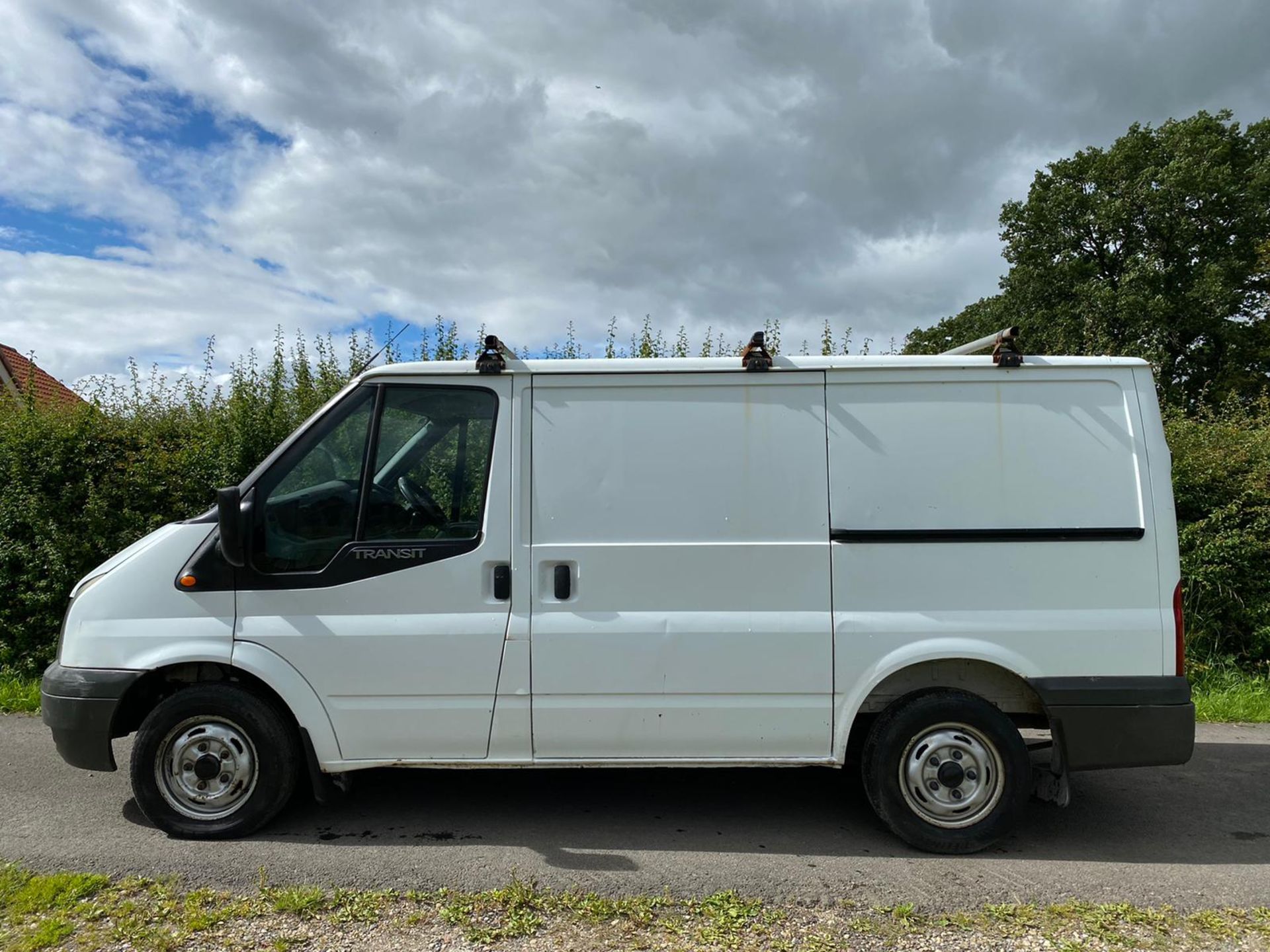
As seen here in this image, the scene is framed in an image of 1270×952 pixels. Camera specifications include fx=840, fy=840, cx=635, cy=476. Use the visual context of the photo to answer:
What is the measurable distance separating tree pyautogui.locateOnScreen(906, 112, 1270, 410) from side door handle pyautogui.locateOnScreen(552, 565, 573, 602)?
78.3 ft

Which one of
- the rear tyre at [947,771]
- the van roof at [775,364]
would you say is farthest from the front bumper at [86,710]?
the rear tyre at [947,771]

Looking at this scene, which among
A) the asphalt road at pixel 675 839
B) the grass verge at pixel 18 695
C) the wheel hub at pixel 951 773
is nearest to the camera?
A: the asphalt road at pixel 675 839

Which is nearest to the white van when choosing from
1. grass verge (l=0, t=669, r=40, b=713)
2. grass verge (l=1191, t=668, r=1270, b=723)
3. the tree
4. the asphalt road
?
the asphalt road

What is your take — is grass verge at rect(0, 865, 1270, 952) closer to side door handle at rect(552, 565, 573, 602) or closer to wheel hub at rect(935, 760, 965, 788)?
wheel hub at rect(935, 760, 965, 788)

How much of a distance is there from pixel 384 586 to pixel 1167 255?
30957 mm

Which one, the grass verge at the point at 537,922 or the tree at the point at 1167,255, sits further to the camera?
the tree at the point at 1167,255

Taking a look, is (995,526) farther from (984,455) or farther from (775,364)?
(775,364)

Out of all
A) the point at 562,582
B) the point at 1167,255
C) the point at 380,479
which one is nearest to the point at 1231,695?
the point at 562,582

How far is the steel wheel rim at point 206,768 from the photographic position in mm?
4008

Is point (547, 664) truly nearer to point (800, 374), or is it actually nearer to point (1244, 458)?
point (800, 374)

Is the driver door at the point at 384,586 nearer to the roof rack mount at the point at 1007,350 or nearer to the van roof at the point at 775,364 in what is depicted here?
the van roof at the point at 775,364

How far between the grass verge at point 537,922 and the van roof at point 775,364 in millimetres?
2325

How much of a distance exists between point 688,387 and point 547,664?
1465 millimetres

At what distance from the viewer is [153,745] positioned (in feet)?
13.1
